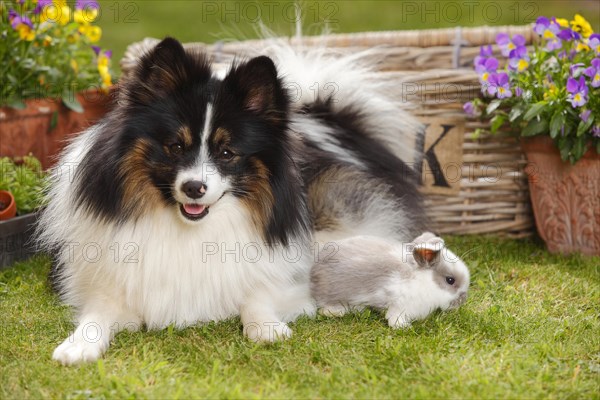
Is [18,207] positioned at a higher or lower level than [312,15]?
lower

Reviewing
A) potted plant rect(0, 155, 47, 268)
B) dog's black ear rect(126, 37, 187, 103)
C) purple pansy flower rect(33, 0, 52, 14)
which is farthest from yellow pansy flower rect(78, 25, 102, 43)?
dog's black ear rect(126, 37, 187, 103)

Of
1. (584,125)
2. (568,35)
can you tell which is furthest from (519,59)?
(584,125)

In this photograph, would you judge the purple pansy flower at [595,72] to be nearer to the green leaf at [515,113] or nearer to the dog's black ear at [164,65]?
the green leaf at [515,113]

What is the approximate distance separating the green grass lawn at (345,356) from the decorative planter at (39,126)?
111cm

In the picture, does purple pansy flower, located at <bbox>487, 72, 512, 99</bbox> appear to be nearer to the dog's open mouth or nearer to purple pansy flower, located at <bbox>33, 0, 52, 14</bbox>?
the dog's open mouth

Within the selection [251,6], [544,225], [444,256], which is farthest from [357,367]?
[251,6]

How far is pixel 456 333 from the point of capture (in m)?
2.71

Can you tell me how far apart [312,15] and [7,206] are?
5.97 m

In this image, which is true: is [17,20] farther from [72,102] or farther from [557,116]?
[557,116]

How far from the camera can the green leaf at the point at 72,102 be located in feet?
13.4

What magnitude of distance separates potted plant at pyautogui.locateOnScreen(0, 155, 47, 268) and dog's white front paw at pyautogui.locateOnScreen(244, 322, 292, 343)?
1304 mm

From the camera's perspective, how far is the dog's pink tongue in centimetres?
257

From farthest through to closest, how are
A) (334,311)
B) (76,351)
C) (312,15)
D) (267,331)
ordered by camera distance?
(312,15)
(334,311)
(267,331)
(76,351)

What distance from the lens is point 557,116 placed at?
3443 mm
